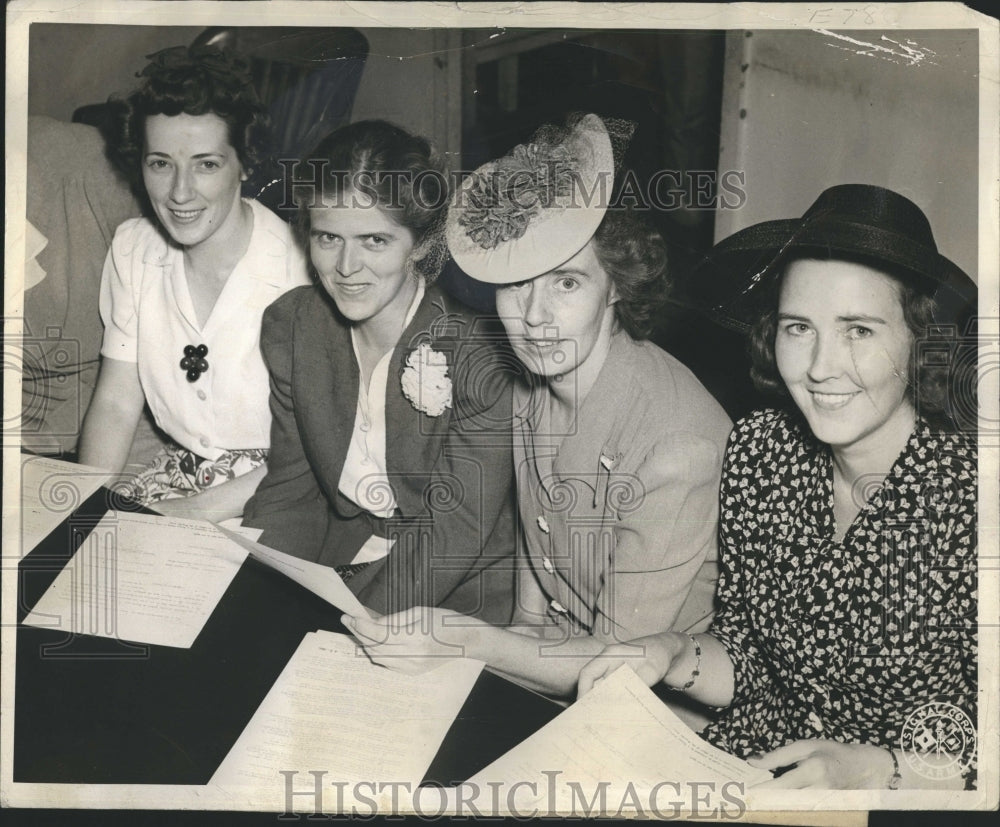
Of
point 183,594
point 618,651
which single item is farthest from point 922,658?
point 183,594

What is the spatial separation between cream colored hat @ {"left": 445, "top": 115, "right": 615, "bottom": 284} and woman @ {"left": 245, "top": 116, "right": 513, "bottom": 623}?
51 millimetres

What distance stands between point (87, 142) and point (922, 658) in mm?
1520

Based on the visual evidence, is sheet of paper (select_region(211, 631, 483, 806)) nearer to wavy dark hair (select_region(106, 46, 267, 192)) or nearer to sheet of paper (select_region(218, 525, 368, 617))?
sheet of paper (select_region(218, 525, 368, 617))

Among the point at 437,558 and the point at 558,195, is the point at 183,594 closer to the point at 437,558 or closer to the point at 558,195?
the point at 437,558

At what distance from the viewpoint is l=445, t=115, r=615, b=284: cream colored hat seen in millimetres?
1611

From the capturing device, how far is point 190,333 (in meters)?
1.69

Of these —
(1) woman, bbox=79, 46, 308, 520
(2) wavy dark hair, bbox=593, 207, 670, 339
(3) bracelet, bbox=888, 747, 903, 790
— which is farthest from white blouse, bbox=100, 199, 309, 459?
(3) bracelet, bbox=888, 747, 903, 790

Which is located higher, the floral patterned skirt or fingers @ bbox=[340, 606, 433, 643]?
the floral patterned skirt

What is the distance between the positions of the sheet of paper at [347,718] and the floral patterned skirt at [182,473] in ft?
0.94

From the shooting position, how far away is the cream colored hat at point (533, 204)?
1.61 m

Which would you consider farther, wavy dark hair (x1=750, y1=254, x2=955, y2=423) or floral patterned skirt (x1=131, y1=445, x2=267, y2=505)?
floral patterned skirt (x1=131, y1=445, x2=267, y2=505)

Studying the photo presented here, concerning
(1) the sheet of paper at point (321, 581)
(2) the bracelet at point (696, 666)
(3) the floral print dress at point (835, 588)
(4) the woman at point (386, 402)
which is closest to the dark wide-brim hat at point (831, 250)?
(3) the floral print dress at point (835, 588)

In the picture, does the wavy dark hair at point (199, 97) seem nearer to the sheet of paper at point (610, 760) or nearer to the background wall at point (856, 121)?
the background wall at point (856, 121)

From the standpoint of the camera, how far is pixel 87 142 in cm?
168
